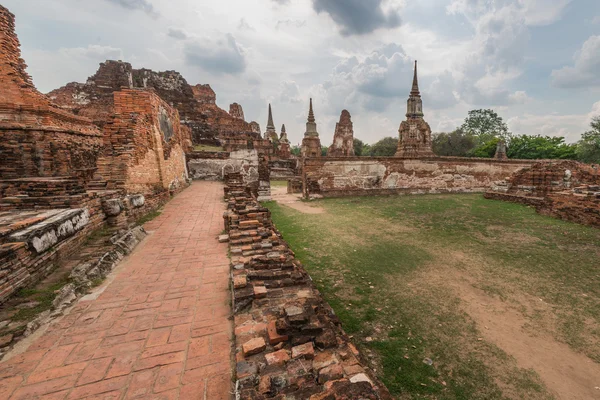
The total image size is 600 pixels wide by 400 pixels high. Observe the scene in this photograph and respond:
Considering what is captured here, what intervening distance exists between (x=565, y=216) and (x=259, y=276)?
9.97m

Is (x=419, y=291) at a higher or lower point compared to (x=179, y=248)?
lower

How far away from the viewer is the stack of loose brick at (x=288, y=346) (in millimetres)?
1383

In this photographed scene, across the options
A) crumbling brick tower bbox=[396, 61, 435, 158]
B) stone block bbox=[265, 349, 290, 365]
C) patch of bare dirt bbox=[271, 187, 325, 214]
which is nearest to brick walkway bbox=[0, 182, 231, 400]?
stone block bbox=[265, 349, 290, 365]

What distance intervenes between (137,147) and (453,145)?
118 feet

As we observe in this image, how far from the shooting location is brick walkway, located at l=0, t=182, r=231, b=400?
1544 mm

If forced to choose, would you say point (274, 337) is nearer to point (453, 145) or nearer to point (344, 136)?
point (344, 136)

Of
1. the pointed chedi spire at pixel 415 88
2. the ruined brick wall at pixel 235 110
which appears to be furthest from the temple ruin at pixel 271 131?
the pointed chedi spire at pixel 415 88

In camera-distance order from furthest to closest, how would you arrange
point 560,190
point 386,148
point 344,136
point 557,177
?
point 386,148, point 344,136, point 557,177, point 560,190

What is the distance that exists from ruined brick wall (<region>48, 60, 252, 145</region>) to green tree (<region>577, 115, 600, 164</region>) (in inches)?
1327

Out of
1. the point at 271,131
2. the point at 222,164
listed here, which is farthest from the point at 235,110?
the point at 222,164

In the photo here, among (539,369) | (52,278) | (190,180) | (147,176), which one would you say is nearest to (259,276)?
(52,278)

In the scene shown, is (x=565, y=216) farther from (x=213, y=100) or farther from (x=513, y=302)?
(x=213, y=100)

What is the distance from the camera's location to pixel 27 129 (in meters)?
5.99

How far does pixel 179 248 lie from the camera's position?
12.7ft
